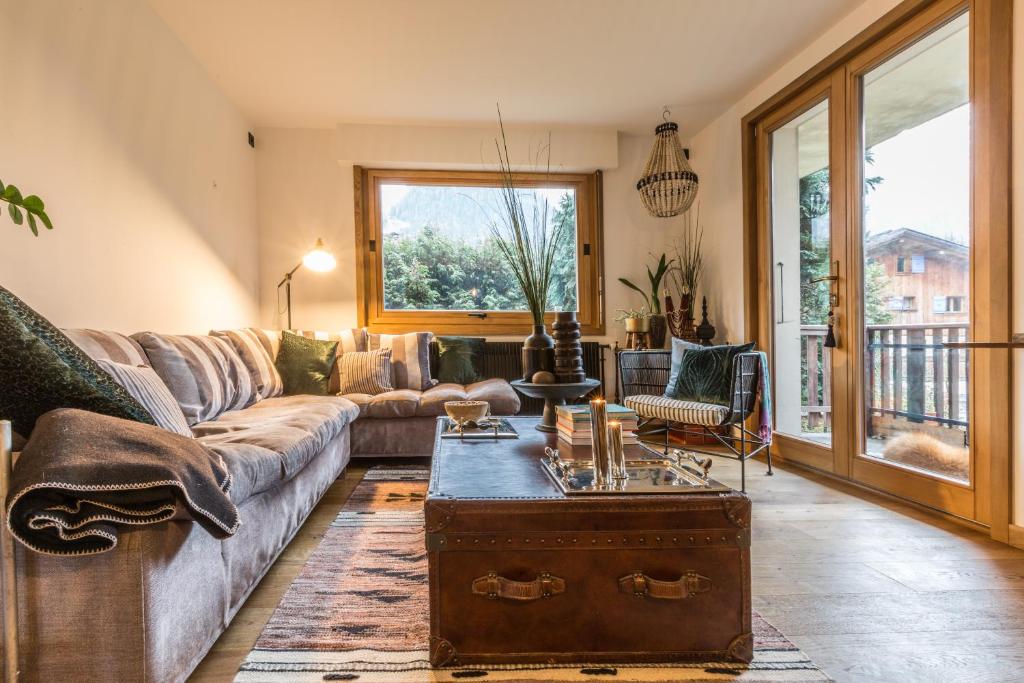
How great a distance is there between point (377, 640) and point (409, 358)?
252cm

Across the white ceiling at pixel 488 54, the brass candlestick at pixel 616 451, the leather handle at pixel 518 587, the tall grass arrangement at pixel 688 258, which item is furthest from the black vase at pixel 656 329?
the leather handle at pixel 518 587

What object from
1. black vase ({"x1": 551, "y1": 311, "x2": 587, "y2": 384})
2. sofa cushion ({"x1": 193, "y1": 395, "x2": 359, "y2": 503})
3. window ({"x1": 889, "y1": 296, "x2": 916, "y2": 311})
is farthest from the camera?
window ({"x1": 889, "y1": 296, "x2": 916, "y2": 311})

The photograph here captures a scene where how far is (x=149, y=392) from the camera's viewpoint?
1765 millimetres

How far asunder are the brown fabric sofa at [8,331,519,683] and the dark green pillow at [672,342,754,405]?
2153mm

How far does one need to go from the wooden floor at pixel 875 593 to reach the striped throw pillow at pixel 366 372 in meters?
1.14

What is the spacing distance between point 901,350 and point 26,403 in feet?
10.9

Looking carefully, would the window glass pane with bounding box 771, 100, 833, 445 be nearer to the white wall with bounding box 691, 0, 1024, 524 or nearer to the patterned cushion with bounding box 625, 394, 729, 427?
the white wall with bounding box 691, 0, 1024, 524

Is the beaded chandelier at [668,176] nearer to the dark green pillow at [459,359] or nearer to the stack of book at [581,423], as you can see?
the dark green pillow at [459,359]

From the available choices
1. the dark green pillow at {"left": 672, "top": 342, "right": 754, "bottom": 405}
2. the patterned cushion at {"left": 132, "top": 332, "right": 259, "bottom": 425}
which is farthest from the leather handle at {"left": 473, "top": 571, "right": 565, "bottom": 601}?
the dark green pillow at {"left": 672, "top": 342, "right": 754, "bottom": 405}

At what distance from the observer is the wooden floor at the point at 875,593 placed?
131 centimetres

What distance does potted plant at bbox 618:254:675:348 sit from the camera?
427 centimetres

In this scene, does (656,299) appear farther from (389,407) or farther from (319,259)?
(319,259)

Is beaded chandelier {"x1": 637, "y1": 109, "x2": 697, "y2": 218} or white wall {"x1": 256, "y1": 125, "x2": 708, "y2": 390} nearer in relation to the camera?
beaded chandelier {"x1": 637, "y1": 109, "x2": 697, "y2": 218}

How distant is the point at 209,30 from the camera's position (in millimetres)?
2990
